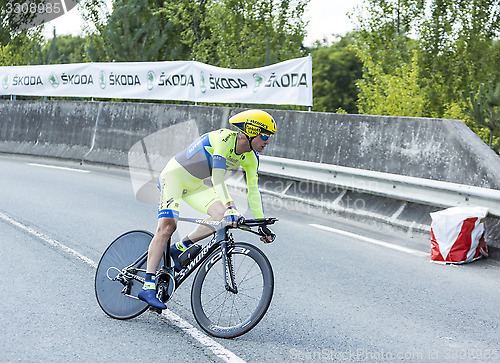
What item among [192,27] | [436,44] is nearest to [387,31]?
[436,44]

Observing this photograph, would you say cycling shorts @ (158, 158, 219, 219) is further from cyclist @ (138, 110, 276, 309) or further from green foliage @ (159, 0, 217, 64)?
green foliage @ (159, 0, 217, 64)

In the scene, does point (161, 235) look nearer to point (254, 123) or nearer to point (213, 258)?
point (213, 258)

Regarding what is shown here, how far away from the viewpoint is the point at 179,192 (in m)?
5.23

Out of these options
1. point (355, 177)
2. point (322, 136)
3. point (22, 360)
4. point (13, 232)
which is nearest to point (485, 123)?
point (322, 136)

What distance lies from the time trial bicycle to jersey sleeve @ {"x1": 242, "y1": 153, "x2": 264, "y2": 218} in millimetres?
147

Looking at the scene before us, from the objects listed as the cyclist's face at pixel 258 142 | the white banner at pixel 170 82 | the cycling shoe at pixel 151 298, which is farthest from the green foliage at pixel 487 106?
the cycling shoe at pixel 151 298

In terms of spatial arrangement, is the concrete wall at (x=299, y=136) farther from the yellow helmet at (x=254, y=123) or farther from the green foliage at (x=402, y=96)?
the green foliage at (x=402, y=96)

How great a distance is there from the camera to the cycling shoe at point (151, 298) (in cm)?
510

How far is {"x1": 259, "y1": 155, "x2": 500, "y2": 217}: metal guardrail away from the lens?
26.2 ft

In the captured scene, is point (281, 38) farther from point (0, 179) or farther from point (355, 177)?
point (355, 177)

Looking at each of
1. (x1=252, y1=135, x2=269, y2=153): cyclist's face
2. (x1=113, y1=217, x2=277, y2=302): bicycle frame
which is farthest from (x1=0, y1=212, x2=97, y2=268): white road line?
(x1=252, y1=135, x2=269, y2=153): cyclist's face

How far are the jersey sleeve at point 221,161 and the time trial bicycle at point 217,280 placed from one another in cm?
24

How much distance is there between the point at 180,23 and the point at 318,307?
26057mm

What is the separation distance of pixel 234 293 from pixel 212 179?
0.87m
